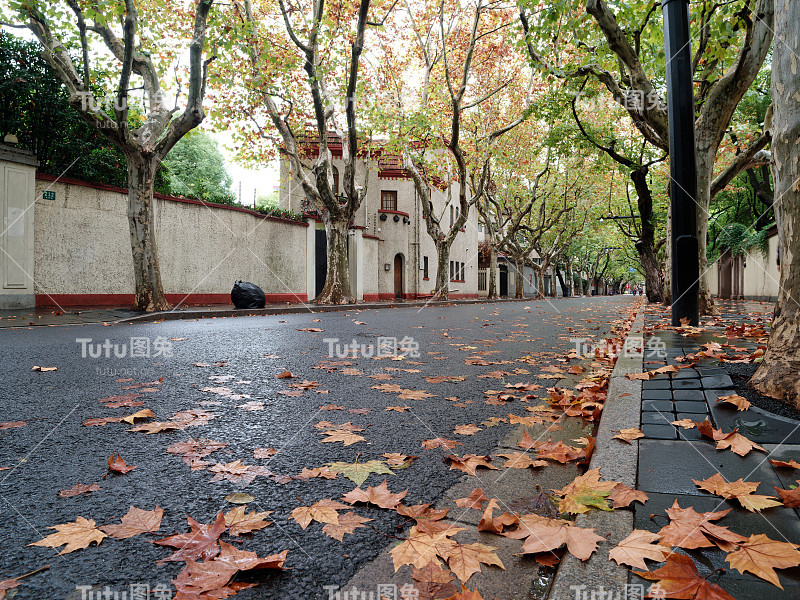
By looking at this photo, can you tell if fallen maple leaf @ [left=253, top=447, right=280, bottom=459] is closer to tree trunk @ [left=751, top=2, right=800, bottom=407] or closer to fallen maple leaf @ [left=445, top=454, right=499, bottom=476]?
fallen maple leaf @ [left=445, top=454, right=499, bottom=476]

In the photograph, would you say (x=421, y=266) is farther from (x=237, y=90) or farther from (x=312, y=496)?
(x=312, y=496)

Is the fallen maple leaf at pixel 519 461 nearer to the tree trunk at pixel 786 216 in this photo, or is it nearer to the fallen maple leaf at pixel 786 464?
the fallen maple leaf at pixel 786 464

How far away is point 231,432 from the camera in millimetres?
2668

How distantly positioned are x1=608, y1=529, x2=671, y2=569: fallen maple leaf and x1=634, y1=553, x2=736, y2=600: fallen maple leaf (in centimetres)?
4

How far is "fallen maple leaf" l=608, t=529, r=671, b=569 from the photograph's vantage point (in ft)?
4.54

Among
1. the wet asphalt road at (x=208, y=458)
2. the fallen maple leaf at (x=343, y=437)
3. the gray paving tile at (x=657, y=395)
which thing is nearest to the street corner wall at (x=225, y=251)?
the wet asphalt road at (x=208, y=458)

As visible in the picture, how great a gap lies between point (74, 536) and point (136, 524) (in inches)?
6.7

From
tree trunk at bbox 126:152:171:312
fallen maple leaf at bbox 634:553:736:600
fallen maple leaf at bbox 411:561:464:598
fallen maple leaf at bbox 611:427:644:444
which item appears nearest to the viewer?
fallen maple leaf at bbox 634:553:736:600

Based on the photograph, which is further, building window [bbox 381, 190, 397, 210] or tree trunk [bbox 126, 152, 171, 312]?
building window [bbox 381, 190, 397, 210]

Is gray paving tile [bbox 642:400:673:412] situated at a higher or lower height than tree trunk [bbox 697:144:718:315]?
lower

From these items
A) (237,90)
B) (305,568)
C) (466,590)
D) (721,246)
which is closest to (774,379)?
(466,590)

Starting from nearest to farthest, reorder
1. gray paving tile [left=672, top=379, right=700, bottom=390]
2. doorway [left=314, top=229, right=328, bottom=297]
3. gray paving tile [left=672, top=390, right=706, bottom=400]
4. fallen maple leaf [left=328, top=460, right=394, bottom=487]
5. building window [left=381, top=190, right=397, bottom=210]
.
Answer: fallen maple leaf [left=328, top=460, right=394, bottom=487] < gray paving tile [left=672, top=390, right=706, bottom=400] < gray paving tile [left=672, top=379, right=700, bottom=390] < doorway [left=314, top=229, right=328, bottom=297] < building window [left=381, top=190, right=397, bottom=210]

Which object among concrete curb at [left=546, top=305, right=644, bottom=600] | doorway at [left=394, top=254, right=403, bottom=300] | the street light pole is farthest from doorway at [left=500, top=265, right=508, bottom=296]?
concrete curb at [left=546, top=305, right=644, bottom=600]

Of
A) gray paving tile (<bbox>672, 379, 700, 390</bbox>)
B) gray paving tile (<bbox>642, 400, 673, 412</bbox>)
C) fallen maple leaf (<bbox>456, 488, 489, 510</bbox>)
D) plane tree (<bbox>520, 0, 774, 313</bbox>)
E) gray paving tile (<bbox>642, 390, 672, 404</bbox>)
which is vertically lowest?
fallen maple leaf (<bbox>456, 488, 489, 510</bbox>)
